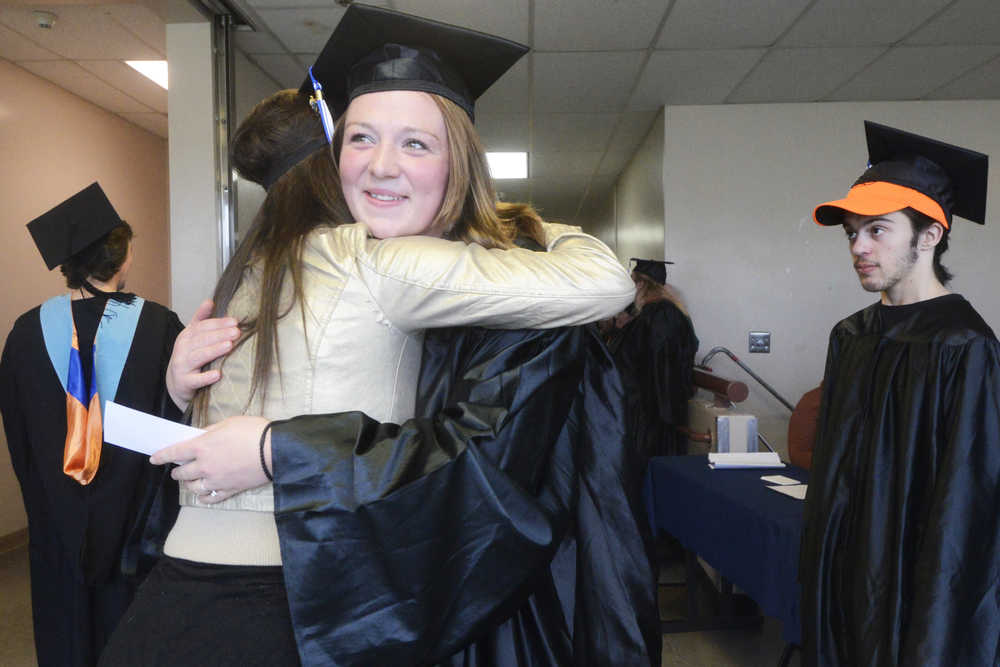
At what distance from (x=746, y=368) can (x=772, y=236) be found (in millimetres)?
1049

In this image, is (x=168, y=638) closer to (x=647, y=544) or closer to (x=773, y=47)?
(x=647, y=544)

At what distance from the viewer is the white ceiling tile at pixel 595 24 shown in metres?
3.40

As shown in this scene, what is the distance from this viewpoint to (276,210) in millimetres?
993

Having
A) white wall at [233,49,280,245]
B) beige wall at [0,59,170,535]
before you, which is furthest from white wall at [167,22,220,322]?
beige wall at [0,59,170,535]

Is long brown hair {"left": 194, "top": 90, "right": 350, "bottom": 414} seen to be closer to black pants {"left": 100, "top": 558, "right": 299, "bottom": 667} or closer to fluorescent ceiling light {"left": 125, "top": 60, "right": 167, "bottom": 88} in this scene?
black pants {"left": 100, "top": 558, "right": 299, "bottom": 667}

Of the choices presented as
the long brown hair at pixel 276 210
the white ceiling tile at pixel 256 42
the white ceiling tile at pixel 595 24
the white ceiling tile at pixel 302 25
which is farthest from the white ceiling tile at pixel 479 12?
the long brown hair at pixel 276 210

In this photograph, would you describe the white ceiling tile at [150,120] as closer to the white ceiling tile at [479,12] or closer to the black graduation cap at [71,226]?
the white ceiling tile at [479,12]

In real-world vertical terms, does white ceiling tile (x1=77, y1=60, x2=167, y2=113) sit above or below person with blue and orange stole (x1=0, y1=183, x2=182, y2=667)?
above

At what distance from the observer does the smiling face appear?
101 cm

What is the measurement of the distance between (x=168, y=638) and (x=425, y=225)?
65cm

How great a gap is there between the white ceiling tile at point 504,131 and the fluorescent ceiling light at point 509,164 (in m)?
0.22

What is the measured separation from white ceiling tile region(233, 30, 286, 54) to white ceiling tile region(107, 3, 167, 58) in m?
0.38

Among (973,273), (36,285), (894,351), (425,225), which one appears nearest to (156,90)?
(36,285)

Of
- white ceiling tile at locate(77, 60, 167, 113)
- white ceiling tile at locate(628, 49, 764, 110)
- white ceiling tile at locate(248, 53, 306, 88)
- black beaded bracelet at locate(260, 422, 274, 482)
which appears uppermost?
white ceiling tile at locate(77, 60, 167, 113)
